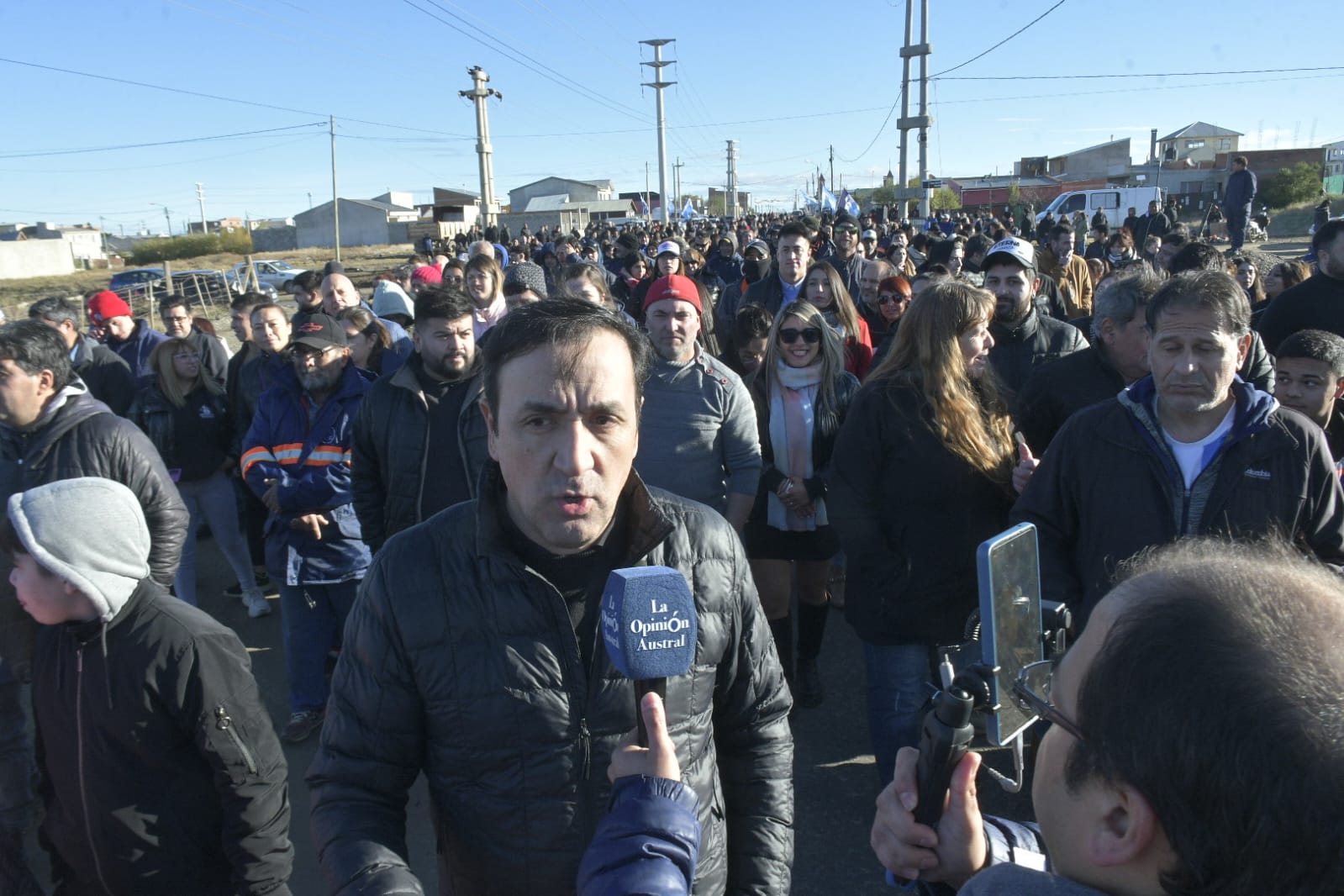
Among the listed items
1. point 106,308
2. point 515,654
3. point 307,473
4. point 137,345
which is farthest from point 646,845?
point 106,308

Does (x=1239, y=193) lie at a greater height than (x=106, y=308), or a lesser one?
greater

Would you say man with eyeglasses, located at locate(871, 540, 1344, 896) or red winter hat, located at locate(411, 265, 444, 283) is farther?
red winter hat, located at locate(411, 265, 444, 283)

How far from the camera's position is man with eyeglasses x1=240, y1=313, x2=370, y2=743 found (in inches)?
172

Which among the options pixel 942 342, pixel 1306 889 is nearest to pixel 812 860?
pixel 942 342

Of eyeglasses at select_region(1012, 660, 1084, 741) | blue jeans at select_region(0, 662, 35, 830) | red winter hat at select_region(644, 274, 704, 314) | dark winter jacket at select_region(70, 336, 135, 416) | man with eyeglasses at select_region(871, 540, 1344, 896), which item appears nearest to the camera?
man with eyeglasses at select_region(871, 540, 1344, 896)

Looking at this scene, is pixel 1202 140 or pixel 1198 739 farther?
pixel 1202 140

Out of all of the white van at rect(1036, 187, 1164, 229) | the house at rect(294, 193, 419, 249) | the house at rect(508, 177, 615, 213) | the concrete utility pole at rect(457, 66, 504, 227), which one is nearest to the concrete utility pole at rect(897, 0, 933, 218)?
the white van at rect(1036, 187, 1164, 229)

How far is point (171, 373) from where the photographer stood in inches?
226

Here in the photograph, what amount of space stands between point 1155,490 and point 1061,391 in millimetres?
1292

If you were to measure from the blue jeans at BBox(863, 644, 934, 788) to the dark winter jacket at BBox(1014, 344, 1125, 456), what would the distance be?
1.24 m

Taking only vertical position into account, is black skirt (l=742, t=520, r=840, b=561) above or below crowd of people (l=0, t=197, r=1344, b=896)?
below

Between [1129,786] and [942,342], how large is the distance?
8.09 feet

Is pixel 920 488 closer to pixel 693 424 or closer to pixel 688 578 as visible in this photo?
pixel 693 424

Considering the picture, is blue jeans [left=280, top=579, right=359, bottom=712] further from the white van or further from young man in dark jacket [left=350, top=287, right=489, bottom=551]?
the white van
